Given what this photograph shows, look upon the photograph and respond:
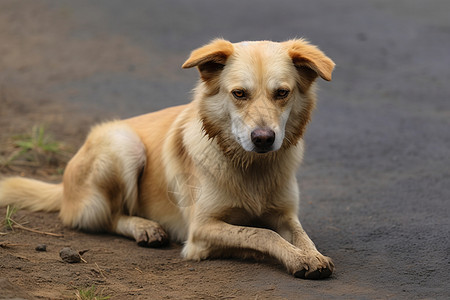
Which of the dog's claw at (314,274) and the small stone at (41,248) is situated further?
the small stone at (41,248)

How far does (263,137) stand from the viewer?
148 inches

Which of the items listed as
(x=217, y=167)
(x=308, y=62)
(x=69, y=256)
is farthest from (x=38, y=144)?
(x=308, y=62)

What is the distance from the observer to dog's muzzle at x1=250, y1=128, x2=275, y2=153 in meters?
3.77

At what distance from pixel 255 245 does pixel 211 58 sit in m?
1.27

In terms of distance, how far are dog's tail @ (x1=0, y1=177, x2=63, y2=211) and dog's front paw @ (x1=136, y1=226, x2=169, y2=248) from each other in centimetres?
111

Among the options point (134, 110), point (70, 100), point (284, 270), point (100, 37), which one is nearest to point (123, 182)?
point (284, 270)

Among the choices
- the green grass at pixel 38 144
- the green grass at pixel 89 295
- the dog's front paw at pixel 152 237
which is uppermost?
the green grass at pixel 89 295

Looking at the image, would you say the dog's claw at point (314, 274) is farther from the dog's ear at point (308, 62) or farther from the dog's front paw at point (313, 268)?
the dog's ear at point (308, 62)

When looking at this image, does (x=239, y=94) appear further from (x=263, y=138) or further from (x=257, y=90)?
(x=263, y=138)

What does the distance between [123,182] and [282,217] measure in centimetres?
140

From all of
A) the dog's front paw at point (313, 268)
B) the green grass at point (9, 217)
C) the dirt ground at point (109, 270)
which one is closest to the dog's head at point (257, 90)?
the dog's front paw at point (313, 268)

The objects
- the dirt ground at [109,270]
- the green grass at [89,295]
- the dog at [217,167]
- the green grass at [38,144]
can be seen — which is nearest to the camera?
the green grass at [89,295]

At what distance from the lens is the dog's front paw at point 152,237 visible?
186 inches

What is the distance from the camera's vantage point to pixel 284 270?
13.0 feet
